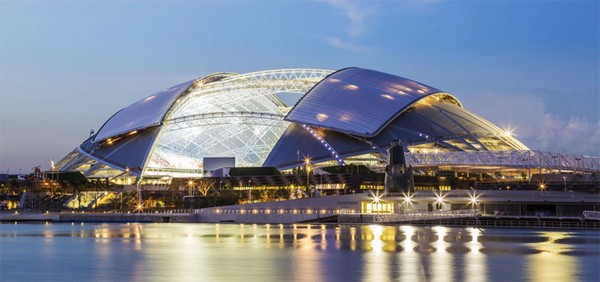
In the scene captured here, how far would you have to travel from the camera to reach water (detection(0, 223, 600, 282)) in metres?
34.2

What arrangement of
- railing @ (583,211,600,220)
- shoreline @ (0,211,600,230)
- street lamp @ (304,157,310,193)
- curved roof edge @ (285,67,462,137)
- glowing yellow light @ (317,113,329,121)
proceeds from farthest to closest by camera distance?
1. glowing yellow light @ (317,113,329,121)
2. curved roof edge @ (285,67,462,137)
3. street lamp @ (304,157,310,193)
4. shoreline @ (0,211,600,230)
5. railing @ (583,211,600,220)

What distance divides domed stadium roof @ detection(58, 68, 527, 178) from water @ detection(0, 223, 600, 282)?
54.3 meters

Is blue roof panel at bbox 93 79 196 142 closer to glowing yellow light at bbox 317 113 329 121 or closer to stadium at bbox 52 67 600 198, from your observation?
stadium at bbox 52 67 600 198

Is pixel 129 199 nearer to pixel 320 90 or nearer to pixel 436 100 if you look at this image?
pixel 320 90

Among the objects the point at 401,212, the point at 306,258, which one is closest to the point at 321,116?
the point at 401,212

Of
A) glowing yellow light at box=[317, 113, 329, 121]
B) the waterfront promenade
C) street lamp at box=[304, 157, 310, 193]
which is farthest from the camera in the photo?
glowing yellow light at box=[317, 113, 329, 121]

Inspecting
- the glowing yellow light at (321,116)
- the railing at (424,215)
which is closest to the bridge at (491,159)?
the glowing yellow light at (321,116)

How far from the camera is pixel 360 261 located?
39.5 m

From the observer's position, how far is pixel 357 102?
117875mm

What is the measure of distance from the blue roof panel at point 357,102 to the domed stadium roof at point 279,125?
0.14 meters

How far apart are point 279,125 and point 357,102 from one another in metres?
13.5

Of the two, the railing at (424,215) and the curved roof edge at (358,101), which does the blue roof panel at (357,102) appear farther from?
the railing at (424,215)

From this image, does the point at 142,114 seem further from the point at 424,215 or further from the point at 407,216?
the point at 424,215

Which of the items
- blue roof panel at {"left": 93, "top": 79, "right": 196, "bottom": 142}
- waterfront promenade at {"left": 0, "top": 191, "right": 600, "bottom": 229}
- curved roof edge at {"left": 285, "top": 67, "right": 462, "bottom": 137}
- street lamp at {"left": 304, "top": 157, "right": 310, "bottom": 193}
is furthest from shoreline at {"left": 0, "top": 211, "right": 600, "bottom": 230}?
curved roof edge at {"left": 285, "top": 67, "right": 462, "bottom": 137}
